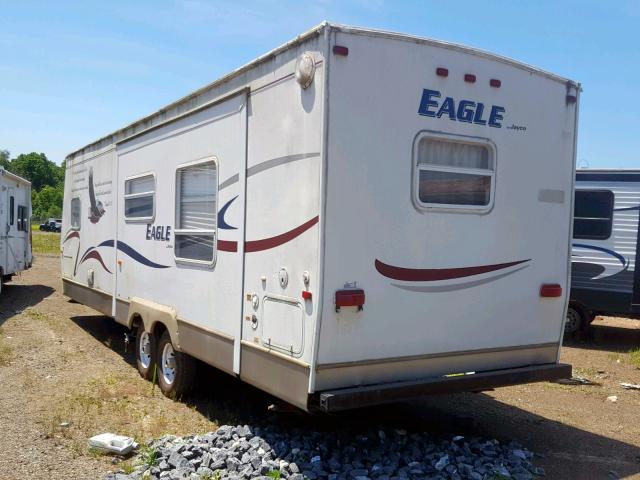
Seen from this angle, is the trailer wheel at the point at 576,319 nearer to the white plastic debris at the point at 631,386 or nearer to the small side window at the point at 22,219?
the white plastic debris at the point at 631,386

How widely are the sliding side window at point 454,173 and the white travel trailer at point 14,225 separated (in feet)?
33.8

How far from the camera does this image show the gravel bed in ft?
13.9

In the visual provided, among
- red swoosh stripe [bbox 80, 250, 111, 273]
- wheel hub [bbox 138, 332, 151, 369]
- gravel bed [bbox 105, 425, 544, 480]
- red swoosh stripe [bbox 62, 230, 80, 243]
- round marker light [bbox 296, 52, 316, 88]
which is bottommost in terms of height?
gravel bed [bbox 105, 425, 544, 480]

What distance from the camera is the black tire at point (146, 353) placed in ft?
21.6

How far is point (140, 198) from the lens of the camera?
697cm

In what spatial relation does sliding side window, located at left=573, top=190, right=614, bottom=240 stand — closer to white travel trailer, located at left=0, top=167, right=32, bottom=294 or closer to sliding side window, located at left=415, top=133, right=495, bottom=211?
sliding side window, located at left=415, top=133, right=495, bottom=211

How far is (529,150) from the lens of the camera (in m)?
4.97

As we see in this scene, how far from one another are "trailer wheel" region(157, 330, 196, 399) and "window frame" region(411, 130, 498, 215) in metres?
2.89

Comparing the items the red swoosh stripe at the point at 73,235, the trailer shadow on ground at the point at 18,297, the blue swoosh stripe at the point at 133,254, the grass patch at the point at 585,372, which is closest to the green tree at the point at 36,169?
the trailer shadow on ground at the point at 18,297

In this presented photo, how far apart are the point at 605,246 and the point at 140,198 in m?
7.04

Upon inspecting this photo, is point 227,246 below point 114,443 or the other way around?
the other way around

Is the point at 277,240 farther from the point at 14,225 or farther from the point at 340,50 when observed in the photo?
the point at 14,225

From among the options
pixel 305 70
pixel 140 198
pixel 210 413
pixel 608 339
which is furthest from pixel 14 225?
pixel 608 339

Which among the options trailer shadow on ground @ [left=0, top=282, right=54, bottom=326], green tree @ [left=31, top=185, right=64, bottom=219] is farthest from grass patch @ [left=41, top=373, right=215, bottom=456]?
green tree @ [left=31, top=185, right=64, bottom=219]
